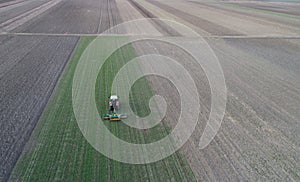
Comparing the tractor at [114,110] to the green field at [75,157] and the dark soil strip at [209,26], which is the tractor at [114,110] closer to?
the green field at [75,157]

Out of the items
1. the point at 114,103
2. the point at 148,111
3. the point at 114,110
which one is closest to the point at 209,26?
the point at 148,111

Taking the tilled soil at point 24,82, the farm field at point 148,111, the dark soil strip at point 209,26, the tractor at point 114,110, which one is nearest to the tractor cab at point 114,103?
the tractor at point 114,110

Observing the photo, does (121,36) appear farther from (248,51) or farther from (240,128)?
(240,128)

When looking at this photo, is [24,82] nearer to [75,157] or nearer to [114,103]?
[114,103]

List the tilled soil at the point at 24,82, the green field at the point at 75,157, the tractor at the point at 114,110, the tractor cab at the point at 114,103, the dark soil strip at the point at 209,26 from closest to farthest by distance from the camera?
the green field at the point at 75,157 → the tilled soil at the point at 24,82 → the tractor at the point at 114,110 → the tractor cab at the point at 114,103 → the dark soil strip at the point at 209,26

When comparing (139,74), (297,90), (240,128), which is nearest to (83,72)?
(139,74)

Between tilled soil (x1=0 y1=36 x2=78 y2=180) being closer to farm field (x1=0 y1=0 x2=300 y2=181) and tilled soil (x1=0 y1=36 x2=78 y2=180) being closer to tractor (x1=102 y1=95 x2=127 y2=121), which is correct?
farm field (x1=0 y1=0 x2=300 y2=181)
